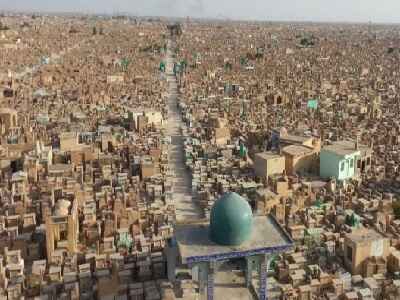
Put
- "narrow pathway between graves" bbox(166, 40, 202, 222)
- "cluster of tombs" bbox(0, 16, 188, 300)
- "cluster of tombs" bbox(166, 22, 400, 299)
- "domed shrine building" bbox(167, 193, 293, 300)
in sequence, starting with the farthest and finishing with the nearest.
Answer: "narrow pathway between graves" bbox(166, 40, 202, 222)
"cluster of tombs" bbox(166, 22, 400, 299)
"cluster of tombs" bbox(0, 16, 188, 300)
"domed shrine building" bbox(167, 193, 293, 300)

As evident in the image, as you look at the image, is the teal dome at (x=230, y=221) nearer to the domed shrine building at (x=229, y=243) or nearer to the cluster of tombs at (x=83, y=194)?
the domed shrine building at (x=229, y=243)

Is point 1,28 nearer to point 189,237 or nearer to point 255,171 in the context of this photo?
point 255,171

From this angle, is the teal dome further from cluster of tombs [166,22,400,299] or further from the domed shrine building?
cluster of tombs [166,22,400,299]

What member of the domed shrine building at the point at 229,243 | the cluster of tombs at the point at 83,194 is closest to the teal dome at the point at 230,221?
the domed shrine building at the point at 229,243

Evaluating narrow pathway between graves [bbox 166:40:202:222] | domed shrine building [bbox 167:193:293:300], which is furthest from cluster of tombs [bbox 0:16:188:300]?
domed shrine building [bbox 167:193:293:300]

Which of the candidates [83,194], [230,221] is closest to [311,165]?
[83,194]

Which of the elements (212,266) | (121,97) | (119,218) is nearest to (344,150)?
(119,218)

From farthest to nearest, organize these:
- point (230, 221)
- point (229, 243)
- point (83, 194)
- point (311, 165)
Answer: point (311, 165), point (83, 194), point (229, 243), point (230, 221)

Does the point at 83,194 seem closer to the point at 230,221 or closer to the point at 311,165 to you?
the point at 230,221
